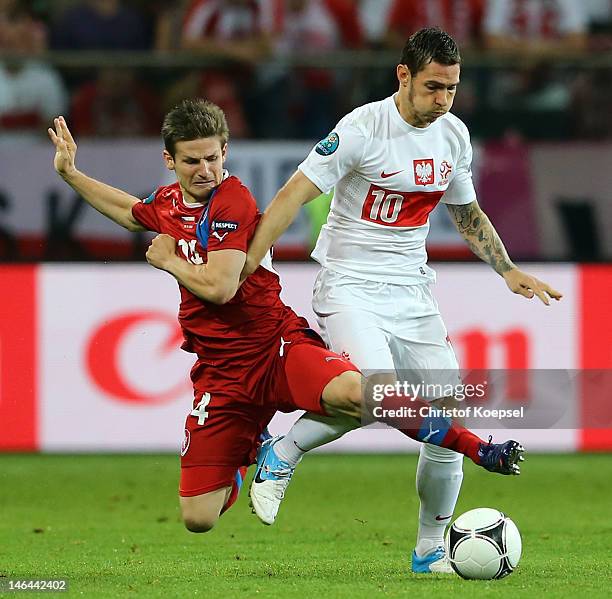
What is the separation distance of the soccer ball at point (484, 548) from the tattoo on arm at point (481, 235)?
3.94ft

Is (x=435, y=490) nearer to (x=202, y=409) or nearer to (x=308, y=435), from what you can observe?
(x=308, y=435)

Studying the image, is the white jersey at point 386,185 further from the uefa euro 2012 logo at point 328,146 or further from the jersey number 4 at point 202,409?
the jersey number 4 at point 202,409

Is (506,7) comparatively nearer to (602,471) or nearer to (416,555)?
(602,471)

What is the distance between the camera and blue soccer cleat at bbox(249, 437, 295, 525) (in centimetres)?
562

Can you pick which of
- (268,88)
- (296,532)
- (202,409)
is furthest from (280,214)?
(268,88)

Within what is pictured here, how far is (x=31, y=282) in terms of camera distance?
10117 mm

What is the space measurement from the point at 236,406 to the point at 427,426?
1.02m

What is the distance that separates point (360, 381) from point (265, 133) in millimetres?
5343

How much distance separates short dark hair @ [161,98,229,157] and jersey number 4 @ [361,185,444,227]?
0.69 metres

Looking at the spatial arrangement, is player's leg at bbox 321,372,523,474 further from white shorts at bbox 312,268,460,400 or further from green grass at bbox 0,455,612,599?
green grass at bbox 0,455,612,599

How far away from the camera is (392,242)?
6.02 metres

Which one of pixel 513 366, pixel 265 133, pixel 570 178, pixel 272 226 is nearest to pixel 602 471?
pixel 513 366

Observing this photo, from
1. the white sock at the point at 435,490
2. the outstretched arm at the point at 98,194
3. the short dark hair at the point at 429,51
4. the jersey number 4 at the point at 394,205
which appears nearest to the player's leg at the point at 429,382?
the white sock at the point at 435,490

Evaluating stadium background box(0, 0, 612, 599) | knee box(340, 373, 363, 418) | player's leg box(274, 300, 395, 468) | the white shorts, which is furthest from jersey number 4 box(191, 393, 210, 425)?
stadium background box(0, 0, 612, 599)
